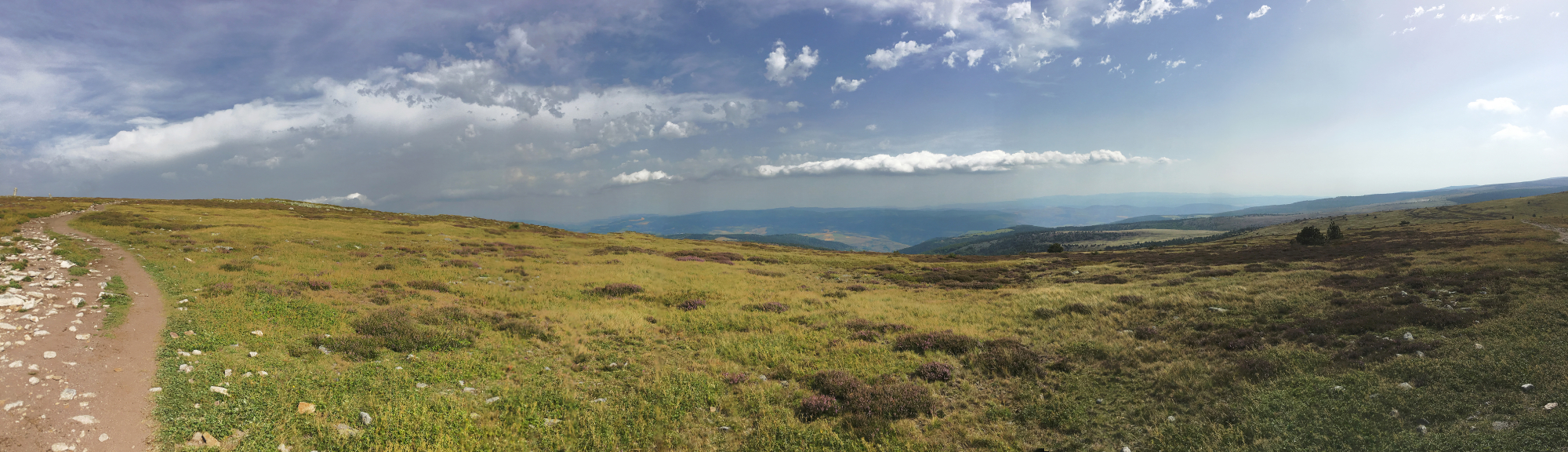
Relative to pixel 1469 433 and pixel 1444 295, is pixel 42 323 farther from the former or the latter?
pixel 1444 295

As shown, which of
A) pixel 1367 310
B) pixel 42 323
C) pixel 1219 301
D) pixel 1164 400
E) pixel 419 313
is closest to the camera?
pixel 1164 400

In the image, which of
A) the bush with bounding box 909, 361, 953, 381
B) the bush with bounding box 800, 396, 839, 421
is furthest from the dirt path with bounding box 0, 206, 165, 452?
the bush with bounding box 909, 361, 953, 381

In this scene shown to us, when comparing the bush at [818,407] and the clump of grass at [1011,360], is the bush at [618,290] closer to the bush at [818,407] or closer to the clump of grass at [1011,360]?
the bush at [818,407]

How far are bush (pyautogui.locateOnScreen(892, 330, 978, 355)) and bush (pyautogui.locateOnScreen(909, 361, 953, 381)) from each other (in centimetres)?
179

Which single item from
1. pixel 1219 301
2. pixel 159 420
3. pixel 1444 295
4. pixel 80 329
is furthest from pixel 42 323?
pixel 1444 295

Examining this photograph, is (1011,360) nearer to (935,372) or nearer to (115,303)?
(935,372)

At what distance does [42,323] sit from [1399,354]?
112 ft

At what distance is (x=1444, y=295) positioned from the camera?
1648 centimetres

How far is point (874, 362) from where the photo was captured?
48.7ft

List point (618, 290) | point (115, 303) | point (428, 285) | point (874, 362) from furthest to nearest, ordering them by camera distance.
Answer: point (618, 290)
point (428, 285)
point (115, 303)
point (874, 362)

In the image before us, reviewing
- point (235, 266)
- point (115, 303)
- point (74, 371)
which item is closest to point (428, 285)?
point (115, 303)

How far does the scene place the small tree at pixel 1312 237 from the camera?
50250mm

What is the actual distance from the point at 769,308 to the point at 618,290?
9.22 m

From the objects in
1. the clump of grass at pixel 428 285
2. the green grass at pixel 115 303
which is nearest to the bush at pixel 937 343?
the clump of grass at pixel 428 285
